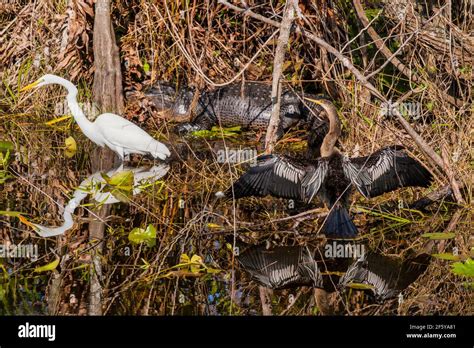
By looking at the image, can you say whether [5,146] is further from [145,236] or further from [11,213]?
[145,236]

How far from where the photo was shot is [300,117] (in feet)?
31.0

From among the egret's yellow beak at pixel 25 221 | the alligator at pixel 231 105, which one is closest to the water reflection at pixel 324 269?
the egret's yellow beak at pixel 25 221

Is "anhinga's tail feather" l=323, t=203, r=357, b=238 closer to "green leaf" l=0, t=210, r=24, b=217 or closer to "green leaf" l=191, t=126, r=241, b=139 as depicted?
"green leaf" l=0, t=210, r=24, b=217

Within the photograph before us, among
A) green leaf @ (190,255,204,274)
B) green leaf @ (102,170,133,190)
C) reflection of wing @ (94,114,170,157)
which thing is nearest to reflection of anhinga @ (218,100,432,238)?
green leaf @ (190,255,204,274)

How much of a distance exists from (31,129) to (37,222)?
10.0ft

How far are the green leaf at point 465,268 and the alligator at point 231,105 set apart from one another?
424 centimetres

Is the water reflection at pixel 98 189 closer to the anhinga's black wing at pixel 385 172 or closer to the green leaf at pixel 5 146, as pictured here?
the green leaf at pixel 5 146

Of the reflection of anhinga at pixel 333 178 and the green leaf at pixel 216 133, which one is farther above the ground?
the green leaf at pixel 216 133

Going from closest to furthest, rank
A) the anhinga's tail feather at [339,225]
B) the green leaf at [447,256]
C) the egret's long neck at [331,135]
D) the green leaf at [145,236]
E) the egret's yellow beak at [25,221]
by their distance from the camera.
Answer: the green leaf at [447,256] → the green leaf at [145,236] → the anhinga's tail feather at [339,225] → the egret's yellow beak at [25,221] → the egret's long neck at [331,135]

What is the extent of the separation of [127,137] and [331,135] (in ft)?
6.63

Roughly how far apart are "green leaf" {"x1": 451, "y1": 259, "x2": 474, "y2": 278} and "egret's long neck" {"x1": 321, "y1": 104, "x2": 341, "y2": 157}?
4.93ft

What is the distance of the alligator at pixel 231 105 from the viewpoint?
9523mm

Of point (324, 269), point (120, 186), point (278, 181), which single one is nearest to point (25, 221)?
point (120, 186)

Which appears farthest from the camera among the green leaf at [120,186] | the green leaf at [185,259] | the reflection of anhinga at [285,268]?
the green leaf at [120,186]
